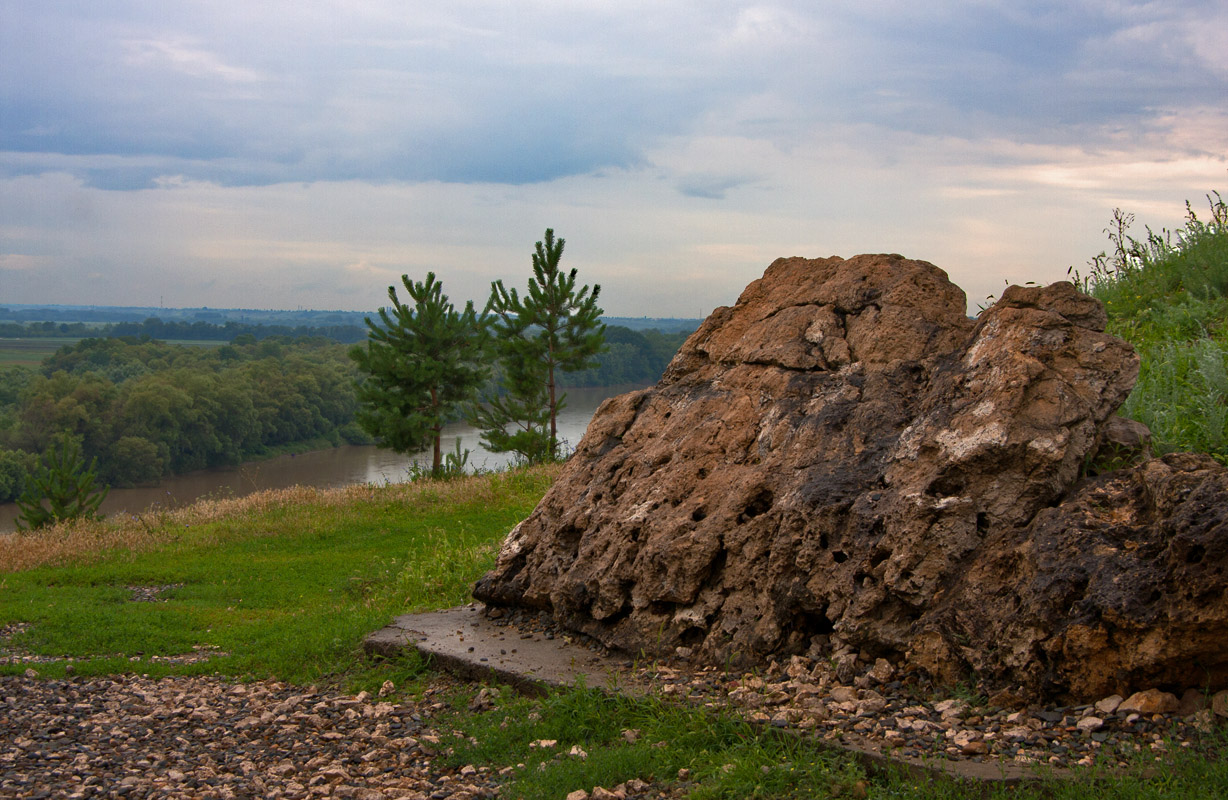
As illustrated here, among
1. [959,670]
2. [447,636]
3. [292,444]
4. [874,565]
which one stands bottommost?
[292,444]

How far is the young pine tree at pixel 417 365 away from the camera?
26984 mm

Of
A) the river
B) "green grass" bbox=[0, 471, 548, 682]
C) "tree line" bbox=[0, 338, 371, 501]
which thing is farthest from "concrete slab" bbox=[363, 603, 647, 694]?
"tree line" bbox=[0, 338, 371, 501]

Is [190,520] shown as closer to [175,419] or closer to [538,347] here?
[538,347]

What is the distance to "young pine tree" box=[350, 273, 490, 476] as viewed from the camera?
88.5ft

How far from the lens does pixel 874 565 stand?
187 inches

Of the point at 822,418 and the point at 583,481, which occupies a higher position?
the point at 822,418

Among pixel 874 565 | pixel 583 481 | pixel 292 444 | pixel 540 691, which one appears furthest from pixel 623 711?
pixel 292 444

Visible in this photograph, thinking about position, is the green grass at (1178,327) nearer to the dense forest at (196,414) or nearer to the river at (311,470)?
the river at (311,470)

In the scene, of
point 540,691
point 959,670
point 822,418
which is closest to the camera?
point 959,670

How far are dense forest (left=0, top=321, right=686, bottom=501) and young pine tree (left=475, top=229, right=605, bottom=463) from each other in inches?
521

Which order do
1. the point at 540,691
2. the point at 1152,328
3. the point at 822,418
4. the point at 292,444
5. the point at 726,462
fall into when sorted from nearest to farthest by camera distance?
the point at 540,691 < the point at 822,418 < the point at 726,462 < the point at 1152,328 < the point at 292,444

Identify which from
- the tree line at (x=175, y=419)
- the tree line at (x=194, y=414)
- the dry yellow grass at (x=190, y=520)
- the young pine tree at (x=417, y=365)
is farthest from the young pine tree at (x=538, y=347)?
the tree line at (x=175, y=419)

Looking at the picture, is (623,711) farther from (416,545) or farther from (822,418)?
(416,545)

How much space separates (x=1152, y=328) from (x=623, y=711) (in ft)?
22.8
